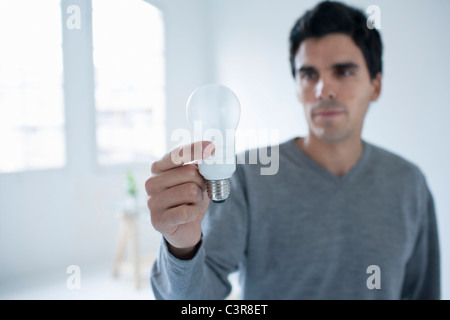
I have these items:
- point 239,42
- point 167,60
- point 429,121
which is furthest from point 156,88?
point 429,121

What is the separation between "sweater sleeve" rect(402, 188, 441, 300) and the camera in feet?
2.27

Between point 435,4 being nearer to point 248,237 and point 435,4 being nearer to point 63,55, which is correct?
point 248,237

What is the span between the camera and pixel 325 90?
0.60 metres

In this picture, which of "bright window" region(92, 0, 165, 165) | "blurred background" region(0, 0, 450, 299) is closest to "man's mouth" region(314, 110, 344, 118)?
"blurred background" region(0, 0, 450, 299)

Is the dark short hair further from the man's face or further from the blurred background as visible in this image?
the blurred background

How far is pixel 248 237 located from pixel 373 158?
0.31 metres

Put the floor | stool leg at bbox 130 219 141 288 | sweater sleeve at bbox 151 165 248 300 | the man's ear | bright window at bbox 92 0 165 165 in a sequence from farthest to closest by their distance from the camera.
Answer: bright window at bbox 92 0 165 165 < stool leg at bbox 130 219 141 288 < the floor < the man's ear < sweater sleeve at bbox 151 165 248 300

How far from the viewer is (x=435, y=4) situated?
109 centimetres

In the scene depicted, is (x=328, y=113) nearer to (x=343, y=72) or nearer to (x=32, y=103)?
(x=343, y=72)

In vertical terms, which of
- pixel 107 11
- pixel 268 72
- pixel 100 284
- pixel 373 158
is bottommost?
pixel 100 284

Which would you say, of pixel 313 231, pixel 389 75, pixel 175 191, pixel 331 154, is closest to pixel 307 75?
pixel 331 154

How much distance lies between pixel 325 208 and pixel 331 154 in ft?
0.37

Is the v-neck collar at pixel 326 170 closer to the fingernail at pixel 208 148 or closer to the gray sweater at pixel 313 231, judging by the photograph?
the gray sweater at pixel 313 231

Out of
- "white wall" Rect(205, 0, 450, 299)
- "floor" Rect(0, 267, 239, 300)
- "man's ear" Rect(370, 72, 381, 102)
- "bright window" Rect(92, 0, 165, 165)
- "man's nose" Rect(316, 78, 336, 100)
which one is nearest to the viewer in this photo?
"man's nose" Rect(316, 78, 336, 100)
